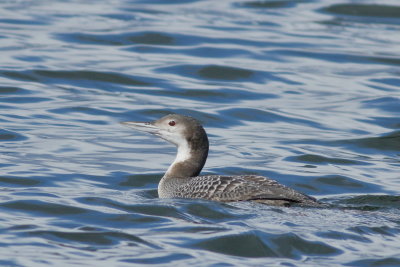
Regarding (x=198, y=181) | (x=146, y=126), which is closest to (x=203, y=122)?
(x=146, y=126)

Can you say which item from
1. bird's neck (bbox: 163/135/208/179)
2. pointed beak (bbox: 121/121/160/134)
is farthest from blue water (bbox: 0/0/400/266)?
pointed beak (bbox: 121/121/160/134)

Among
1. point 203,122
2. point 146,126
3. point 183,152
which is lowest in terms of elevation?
point 203,122

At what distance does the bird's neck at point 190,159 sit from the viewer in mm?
11242

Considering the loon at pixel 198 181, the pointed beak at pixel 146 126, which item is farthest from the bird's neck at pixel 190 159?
the pointed beak at pixel 146 126

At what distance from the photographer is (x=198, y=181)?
10688 millimetres

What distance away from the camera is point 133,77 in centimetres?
1791

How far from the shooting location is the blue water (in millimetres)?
9156

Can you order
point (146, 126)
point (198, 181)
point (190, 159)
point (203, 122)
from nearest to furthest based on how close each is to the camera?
point (198, 181)
point (190, 159)
point (146, 126)
point (203, 122)

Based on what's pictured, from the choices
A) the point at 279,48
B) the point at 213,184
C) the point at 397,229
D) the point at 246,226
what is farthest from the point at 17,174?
the point at 279,48

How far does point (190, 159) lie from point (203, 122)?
409 centimetres

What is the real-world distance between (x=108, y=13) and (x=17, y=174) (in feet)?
38.9

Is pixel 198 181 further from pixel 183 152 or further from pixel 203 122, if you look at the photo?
pixel 203 122

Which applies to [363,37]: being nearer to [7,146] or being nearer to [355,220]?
[7,146]

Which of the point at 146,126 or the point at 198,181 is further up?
the point at 146,126
